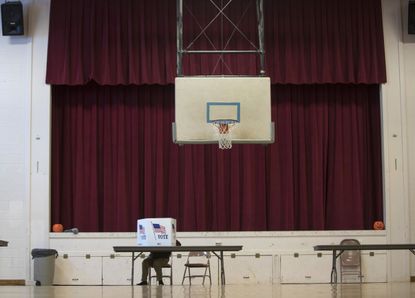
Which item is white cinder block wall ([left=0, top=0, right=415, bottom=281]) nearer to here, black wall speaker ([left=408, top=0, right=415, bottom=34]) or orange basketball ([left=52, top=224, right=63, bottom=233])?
orange basketball ([left=52, top=224, right=63, bottom=233])

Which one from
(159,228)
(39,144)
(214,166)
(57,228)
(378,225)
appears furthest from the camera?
(214,166)

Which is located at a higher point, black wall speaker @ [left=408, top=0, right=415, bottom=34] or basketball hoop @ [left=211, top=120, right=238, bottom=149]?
black wall speaker @ [left=408, top=0, right=415, bottom=34]

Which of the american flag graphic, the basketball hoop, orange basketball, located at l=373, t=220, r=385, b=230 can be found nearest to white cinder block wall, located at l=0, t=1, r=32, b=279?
the american flag graphic

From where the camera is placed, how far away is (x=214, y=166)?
14.4 metres

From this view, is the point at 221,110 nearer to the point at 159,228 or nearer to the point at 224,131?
the point at 224,131

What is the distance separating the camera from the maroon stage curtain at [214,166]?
14.3 meters

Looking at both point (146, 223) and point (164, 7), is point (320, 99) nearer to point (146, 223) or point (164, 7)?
point (164, 7)

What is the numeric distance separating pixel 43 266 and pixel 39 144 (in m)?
2.46

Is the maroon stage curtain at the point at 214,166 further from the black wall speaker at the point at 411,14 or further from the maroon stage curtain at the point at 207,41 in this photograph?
the black wall speaker at the point at 411,14

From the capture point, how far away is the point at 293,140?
47.6ft

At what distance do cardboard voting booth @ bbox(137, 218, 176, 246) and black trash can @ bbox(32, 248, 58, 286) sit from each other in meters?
3.05

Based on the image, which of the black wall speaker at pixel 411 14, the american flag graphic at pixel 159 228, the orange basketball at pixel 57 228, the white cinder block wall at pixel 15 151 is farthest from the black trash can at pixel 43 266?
the black wall speaker at pixel 411 14

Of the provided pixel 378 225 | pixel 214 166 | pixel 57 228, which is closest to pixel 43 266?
pixel 57 228

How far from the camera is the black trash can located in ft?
43.0
